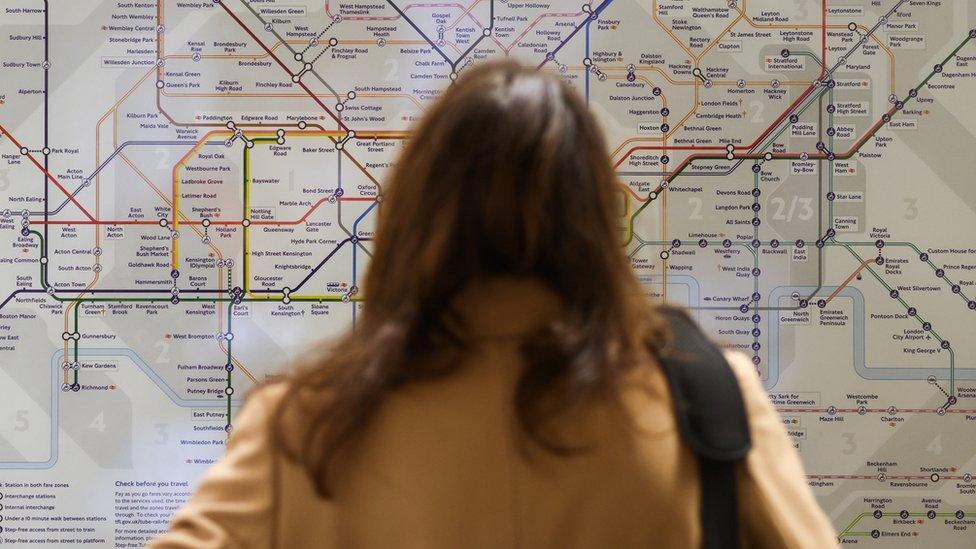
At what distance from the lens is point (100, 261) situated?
213 cm

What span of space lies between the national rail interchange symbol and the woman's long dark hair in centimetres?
131

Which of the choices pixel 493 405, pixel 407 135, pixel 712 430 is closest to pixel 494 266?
pixel 493 405

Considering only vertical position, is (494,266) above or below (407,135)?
below

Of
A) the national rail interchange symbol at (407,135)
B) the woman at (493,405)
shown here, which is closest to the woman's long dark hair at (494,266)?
the woman at (493,405)

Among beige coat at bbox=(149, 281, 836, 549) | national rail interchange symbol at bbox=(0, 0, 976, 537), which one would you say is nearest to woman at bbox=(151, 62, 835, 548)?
beige coat at bbox=(149, 281, 836, 549)

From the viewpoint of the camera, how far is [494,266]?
82 centimetres

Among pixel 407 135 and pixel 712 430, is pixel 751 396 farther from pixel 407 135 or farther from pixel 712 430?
pixel 407 135

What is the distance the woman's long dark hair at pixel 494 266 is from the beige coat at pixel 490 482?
2 centimetres

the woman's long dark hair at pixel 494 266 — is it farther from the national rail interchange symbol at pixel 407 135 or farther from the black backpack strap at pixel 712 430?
the national rail interchange symbol at pixel 407 135

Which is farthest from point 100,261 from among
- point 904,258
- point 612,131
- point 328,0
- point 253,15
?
point 904,258

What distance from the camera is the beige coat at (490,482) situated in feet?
2.56

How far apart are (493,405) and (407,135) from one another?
4.66ft

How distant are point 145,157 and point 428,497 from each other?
1651 mm

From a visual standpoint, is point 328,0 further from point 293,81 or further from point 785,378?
point 785,378
